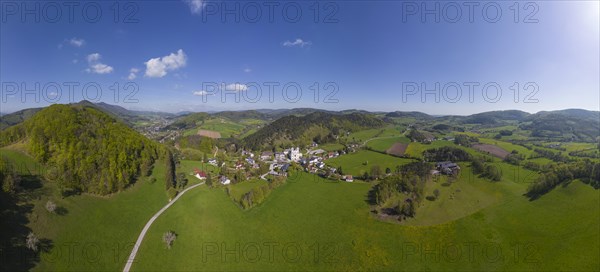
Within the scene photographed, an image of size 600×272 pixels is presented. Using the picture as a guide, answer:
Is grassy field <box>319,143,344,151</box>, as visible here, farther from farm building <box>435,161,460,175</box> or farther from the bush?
the bush

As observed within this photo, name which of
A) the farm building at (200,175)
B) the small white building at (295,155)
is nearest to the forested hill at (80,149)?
the farm building at (200,175)

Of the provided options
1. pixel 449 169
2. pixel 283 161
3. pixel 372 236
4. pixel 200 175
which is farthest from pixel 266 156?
pixel 372 236

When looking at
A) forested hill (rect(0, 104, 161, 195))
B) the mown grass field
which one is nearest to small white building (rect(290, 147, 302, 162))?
forested hill (rect(0, 104, 161, 195))

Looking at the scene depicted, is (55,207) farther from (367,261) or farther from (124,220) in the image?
(367,261)

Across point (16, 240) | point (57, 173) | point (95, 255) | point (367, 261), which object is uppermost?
point (57, 173)

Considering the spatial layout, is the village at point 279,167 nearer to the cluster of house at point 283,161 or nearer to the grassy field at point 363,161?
the cluster of house at point 283,161

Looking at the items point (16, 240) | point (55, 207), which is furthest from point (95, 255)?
point (55, 207)

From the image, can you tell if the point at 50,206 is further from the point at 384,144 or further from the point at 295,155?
the point at 384,144
